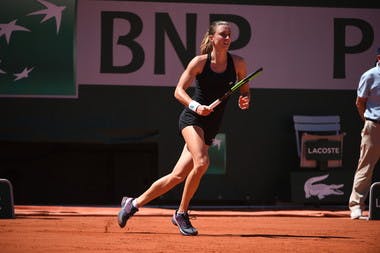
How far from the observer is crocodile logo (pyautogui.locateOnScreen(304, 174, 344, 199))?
35.7 feet

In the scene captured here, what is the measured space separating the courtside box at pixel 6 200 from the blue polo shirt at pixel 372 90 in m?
3.74

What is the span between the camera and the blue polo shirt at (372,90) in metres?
8.78

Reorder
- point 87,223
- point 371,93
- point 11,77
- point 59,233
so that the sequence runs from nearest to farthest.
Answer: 1. point 59,233
2. point 87,223
3. point 371,93
4. point 11,77

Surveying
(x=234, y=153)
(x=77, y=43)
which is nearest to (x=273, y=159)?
(x=234, y=153)

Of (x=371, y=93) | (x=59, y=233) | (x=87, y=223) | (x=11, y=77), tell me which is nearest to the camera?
(x=59, y=233)

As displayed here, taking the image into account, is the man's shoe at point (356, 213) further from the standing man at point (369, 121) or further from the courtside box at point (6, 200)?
the courtside box at point (6, 200)

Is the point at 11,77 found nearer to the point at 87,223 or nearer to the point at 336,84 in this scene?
the point at 87,223

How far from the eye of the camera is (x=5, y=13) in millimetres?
10789

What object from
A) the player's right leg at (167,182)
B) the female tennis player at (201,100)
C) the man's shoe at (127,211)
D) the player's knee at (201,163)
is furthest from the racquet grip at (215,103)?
the man's shoe at (127,211)

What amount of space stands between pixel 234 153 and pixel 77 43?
99.2 inches

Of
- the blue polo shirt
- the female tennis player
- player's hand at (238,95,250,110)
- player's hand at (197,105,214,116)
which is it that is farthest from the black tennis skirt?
the blue polo shirt

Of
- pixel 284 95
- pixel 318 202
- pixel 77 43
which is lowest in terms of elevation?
pixel 318 202

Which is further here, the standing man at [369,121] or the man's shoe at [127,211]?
the standing man at [369,121]

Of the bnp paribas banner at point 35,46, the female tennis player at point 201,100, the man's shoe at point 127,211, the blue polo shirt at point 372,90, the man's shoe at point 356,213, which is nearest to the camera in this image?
the female tennis player at point 201,100
